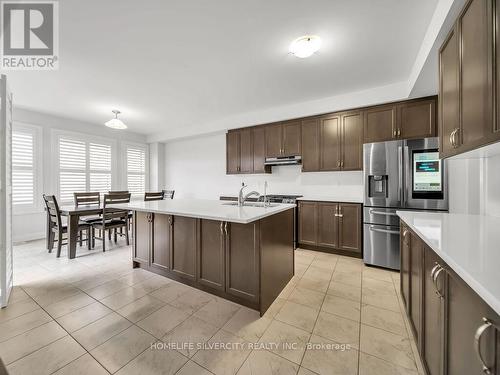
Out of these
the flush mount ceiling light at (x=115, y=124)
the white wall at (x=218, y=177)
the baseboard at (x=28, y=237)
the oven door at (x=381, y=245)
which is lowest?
the baseboard at (x=28, y=237)

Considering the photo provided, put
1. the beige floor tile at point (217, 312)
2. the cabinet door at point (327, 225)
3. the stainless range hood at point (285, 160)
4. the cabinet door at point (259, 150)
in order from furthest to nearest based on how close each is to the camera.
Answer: the cabinet door at point (259, 150)
the stainless range hood at point (285, 160)
the cabinet door at point (327, 225)
the beige floor tile at point (217, 312)

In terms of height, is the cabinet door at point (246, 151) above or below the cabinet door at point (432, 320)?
above

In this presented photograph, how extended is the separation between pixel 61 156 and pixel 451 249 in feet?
20.9

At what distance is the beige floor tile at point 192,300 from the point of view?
1.99m

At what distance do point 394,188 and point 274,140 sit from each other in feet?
7.31

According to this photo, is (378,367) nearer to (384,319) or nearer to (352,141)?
(384,319)

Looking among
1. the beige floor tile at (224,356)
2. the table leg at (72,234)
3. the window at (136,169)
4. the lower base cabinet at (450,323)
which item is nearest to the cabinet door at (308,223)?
the lower base cabinet at (450,323)

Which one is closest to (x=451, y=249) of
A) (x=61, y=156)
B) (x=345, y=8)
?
(x=345, y=8)

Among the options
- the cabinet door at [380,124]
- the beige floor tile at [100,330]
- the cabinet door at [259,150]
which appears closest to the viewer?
the beige floor tile at [100,330]

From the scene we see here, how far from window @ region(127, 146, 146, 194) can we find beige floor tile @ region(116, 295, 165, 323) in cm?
466

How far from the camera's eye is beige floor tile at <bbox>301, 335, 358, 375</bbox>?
4.36ft

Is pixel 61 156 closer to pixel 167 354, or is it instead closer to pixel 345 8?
pixel 167 354

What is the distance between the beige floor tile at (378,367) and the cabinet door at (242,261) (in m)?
0.86

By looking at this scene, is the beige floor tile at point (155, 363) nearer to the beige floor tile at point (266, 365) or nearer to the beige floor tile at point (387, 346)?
the beige floor tile at point (266, 365)
